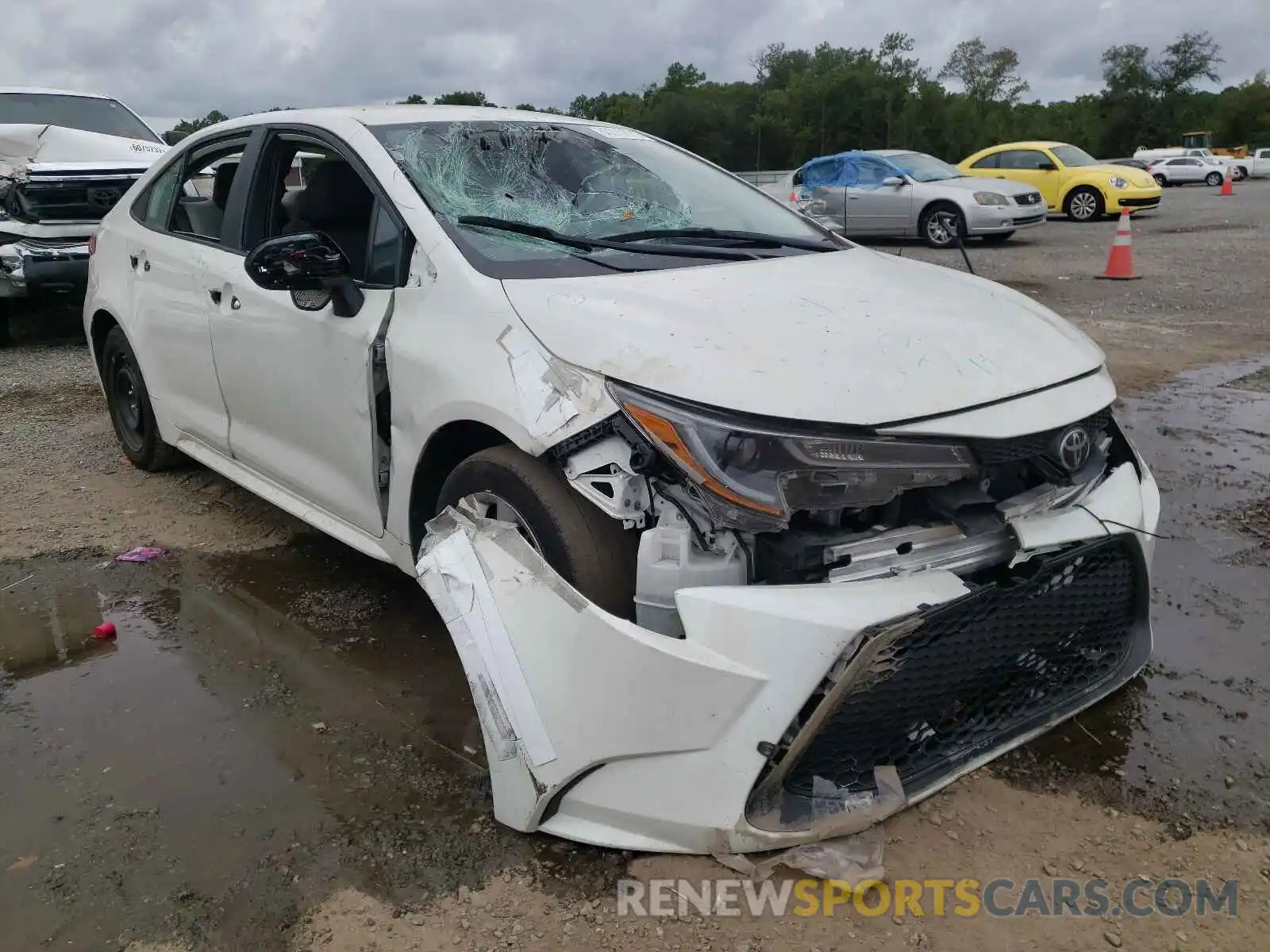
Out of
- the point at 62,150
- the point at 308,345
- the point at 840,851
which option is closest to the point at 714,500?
the point at 840,851

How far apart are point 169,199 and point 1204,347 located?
22.3 ft

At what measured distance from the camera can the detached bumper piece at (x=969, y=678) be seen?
6.98ft

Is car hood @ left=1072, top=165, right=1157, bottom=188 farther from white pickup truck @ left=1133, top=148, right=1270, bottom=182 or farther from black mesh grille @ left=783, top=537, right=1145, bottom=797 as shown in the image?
white pickup truck @ left=1133, top=148, right=1270, bottom=182

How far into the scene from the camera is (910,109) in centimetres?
4809

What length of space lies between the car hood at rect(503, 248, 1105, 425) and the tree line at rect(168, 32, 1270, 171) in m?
28.4

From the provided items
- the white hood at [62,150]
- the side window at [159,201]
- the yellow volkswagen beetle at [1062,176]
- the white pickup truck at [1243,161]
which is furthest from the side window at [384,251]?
the white pickup truck at [1243,161]

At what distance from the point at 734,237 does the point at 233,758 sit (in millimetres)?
2116

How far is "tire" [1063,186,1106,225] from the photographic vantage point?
1789cm

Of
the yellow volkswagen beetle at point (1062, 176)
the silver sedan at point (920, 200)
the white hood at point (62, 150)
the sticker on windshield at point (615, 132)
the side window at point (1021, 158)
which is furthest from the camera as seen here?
the side window at point (1021, 158)

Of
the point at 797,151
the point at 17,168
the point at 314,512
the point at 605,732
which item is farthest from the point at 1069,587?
the point at 797,151

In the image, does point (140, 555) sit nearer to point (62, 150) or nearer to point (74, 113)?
point (62, 150)

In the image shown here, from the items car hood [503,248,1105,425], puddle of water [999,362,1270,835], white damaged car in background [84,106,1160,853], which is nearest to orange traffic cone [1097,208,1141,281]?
puddle of water [999,362,1270,835]

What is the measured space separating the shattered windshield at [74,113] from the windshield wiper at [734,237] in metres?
8.05

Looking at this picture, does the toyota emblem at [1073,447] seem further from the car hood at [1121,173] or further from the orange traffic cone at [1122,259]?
the car hood at [1121,173]
